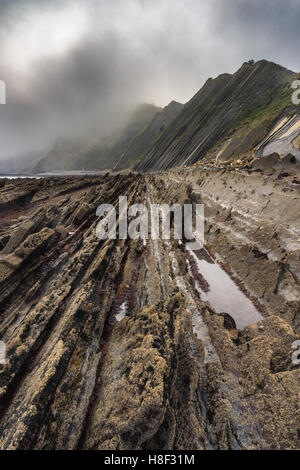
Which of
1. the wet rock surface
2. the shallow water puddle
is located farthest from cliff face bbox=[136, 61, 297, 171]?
the wet rock surface

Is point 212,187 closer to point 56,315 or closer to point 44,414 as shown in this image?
point 56,315

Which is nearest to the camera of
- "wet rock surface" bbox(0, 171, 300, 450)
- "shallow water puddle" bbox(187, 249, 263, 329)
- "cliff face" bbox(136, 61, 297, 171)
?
"wet rock surface" bbox(0, 171, 300, 450)

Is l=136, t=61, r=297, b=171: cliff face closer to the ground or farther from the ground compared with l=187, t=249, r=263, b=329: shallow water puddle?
farther from the ground

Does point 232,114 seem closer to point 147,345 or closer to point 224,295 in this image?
point 224,295

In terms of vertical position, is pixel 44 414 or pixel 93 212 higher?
pixel 93 212

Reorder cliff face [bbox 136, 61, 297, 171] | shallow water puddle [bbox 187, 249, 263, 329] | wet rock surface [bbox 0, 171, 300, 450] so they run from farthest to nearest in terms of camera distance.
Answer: cliff face [bbox 136, 61, 297, 171] → shallow water puddle [bbox 187, 249, 263, 329] → wet rock surface [bbox 0, 171, 300, 450]

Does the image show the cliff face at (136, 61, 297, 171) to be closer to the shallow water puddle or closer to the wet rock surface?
the shallow water puddle

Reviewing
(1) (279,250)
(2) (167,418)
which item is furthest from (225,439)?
(1) (279,250)
